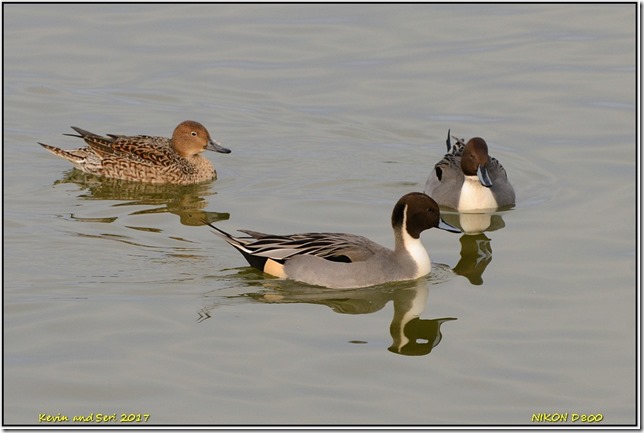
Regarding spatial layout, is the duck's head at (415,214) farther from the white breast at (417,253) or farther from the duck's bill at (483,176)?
the duck's bill at (483,176)

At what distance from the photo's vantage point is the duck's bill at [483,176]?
15031 mm

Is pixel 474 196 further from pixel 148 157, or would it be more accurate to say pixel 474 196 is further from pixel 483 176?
pixel 148 157

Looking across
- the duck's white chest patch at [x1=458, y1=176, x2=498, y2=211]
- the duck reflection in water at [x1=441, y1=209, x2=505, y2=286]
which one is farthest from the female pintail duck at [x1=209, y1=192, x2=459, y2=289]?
the duck's white chest patch at [x1=458, y1=176, x2=498, y2=211]

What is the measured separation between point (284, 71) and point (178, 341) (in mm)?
9448

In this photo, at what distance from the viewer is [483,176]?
15125 millimetres

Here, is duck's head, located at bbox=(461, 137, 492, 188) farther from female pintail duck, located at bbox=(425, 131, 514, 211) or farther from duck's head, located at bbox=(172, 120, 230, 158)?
duck's head, located at bbox=(172, 120, 230, 158)

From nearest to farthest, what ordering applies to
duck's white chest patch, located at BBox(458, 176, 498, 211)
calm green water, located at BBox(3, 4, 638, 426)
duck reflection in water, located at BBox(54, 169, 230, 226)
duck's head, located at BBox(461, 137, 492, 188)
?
1. calm green water, located at BBox(3, 4, 638, 426)
2. duck reflection in water, located at BBox(54, 169, 230, 226)
3. duck's white chest patch, located at BBox(458, 176, 498, 211)
4. duck's head, located at BBox(461, 137, 492, 188)

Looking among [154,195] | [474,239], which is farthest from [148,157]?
[474,239]

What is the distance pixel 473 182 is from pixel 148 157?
389 cm

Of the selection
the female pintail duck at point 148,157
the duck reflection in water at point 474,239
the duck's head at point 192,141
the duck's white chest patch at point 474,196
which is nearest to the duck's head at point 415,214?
the duck reflection in water at point 474,239

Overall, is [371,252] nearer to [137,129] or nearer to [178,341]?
[178,341]

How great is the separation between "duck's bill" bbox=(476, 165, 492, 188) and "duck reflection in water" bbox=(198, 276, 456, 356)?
8.72 ft

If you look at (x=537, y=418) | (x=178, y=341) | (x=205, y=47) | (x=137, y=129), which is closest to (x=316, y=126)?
(x=137, y=129)

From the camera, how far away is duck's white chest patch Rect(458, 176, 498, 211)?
49.7ft
